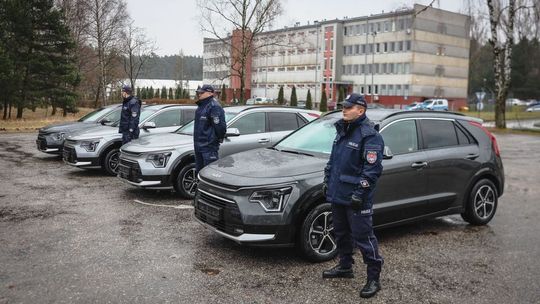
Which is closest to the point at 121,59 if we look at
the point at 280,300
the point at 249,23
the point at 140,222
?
the point at 249,23

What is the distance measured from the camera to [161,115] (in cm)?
1116

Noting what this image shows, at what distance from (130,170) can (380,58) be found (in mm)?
73159

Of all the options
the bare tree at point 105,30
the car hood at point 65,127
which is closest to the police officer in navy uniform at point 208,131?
the car hood at point 65,127

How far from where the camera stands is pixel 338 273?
4984 millimetres

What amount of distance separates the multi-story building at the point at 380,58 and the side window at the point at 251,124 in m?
61.5

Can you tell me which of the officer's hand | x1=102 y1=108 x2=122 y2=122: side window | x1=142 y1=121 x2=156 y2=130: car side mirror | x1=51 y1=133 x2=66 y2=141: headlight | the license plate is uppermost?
x1=102 y1=108 x2=122 y2=122: side window

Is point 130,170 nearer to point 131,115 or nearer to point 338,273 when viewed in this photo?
point 131,115

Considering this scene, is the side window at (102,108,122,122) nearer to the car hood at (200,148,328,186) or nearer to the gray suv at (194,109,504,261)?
the gray suv at (194,109,504,261)

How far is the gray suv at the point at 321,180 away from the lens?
5.16 meters

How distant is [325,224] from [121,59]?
142ft

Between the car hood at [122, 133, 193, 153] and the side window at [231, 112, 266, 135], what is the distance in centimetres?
91

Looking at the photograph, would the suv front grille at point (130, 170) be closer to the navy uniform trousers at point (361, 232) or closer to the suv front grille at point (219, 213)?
the suv front grille at point (219, 213)

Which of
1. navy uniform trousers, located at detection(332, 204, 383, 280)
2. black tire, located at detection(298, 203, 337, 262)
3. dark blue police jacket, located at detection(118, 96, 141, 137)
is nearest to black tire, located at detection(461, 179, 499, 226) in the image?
black tire, located at detection(298, 203, 337, 262)

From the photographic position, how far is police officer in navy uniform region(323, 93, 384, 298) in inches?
173
